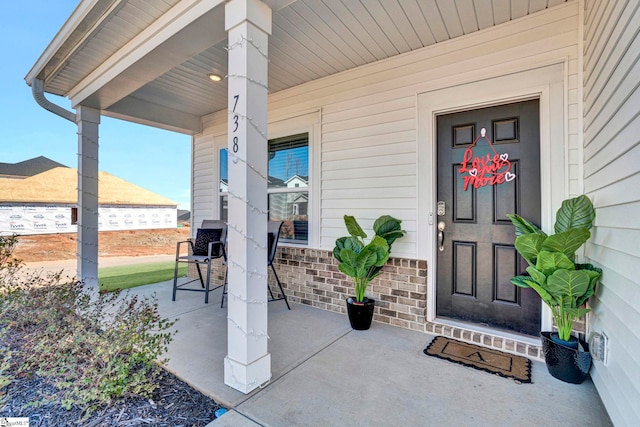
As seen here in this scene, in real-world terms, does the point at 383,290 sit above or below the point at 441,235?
below

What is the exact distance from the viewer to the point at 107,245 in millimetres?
9609

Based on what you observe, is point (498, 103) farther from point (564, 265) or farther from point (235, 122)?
point (235, 122)

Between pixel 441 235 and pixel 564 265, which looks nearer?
pixel 564 265

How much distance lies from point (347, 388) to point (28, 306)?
2.69 metres

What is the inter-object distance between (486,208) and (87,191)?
4472 mm

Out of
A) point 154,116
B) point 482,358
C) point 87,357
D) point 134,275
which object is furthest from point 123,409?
point 134,275

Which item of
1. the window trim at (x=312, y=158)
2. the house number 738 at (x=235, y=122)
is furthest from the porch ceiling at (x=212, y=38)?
the house number 738 at (x=235, y=122)

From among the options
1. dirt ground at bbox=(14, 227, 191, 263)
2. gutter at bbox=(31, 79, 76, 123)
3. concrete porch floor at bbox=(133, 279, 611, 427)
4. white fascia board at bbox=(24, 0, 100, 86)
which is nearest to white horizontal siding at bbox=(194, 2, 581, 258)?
concrete porch floor at bbox=(133, 279, 611, 427)

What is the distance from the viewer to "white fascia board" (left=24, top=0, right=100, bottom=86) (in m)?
2.32

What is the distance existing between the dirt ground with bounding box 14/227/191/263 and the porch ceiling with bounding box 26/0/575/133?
471 cm

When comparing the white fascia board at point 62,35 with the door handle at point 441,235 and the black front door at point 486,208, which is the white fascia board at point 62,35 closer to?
the black front door at point 486,208

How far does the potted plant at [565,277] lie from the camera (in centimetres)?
170

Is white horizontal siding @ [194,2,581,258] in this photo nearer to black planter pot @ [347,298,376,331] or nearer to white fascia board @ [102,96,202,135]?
black planter pot @ [347,298,376,331]

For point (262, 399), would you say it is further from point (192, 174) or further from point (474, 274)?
point (192, 174)
